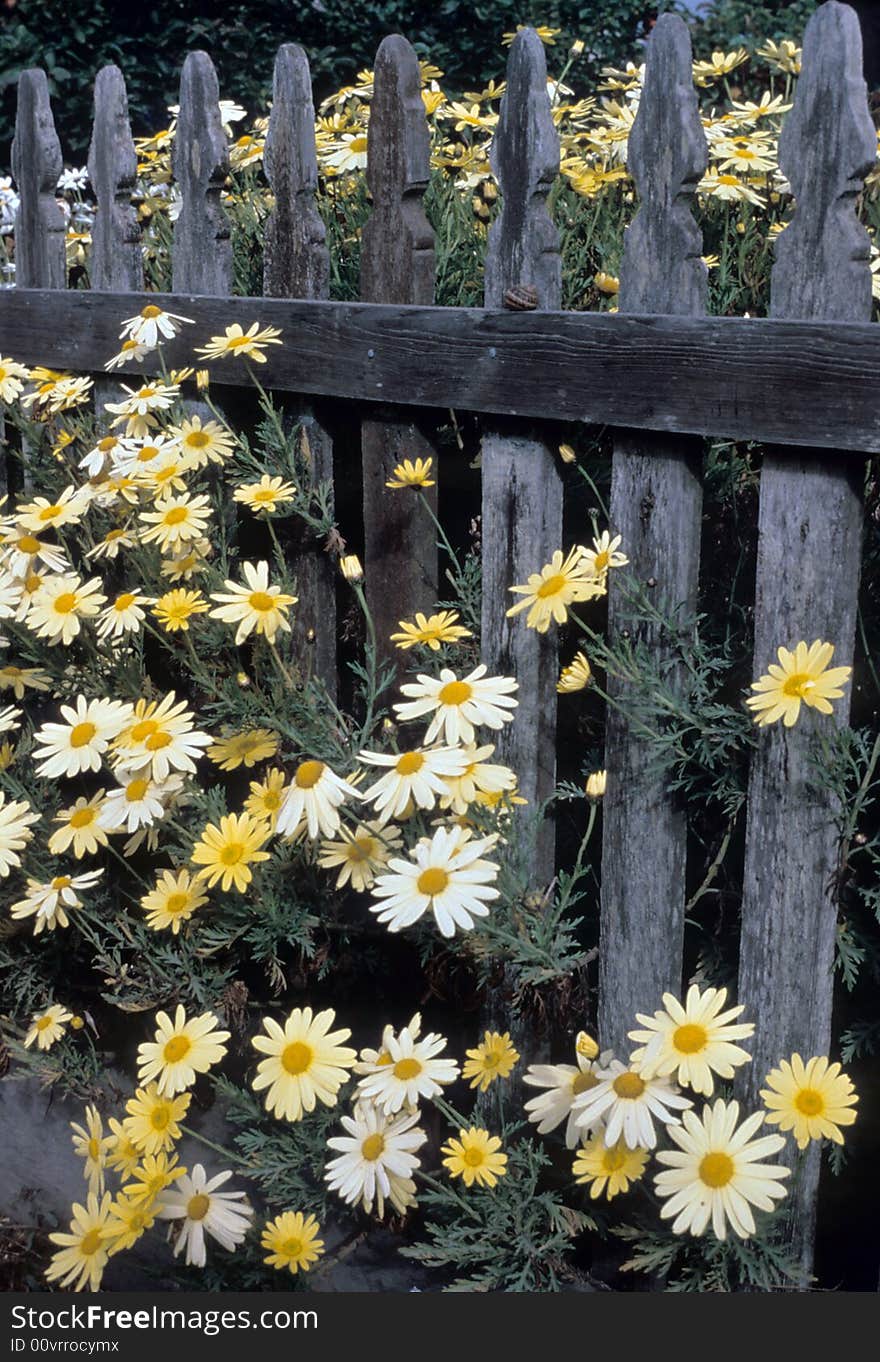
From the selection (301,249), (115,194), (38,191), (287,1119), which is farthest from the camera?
(38,191)

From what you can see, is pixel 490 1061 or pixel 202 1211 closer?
pixel 202 1211

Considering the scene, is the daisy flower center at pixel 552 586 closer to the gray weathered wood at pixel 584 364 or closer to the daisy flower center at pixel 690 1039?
the gray weathered wood at pixel 584 364

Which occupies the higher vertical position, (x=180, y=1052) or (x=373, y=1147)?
(x=180, y=1052)

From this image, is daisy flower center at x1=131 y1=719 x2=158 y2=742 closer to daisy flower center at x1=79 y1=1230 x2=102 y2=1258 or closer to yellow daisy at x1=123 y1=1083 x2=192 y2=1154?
yellow daisy at x1=123 y1=1083 x2=192 y2=1154

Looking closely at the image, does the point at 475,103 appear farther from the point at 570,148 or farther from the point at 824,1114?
the point at 824,1114

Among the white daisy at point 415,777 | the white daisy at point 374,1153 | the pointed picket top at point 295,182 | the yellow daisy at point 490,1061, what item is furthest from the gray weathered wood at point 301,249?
the white daisy at point 374,1153

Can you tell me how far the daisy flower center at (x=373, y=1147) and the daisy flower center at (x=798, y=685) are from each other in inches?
31.4

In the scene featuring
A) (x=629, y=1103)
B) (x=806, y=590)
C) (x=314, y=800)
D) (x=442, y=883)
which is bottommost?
(x=629, y=1103)

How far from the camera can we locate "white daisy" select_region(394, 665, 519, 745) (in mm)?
1788

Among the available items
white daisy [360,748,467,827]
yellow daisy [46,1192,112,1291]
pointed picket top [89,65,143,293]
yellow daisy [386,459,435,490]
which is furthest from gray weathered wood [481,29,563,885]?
pointed picket top [89,65,143,293]

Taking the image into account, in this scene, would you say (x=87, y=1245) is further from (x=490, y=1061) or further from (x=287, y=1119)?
(x=490, y=1061)

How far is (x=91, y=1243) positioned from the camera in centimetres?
183

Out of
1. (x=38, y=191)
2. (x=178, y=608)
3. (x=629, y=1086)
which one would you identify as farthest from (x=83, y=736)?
(x=38, y=191)

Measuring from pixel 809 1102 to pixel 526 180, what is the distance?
1.36m
